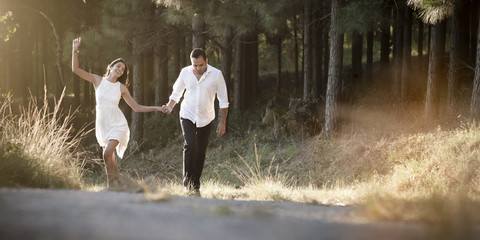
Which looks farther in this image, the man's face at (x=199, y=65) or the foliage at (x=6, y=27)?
the foliage at (x=6, y=27)

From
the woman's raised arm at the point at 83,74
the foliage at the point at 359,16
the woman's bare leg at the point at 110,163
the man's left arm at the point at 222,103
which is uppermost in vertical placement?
the foliage at the point at 359,16

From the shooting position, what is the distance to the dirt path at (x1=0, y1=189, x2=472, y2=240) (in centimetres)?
263

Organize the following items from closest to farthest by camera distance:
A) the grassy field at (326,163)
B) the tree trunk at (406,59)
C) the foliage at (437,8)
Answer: the grassy field at (326,163) → the foliage at (437,8) → the tree trunk at (406,59)

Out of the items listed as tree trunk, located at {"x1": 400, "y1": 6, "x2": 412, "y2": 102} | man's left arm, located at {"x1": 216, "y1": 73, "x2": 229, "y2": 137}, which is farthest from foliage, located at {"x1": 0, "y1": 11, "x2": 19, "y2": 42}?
tree trunk, located at {"x1": 400, "y1": 6, "x2": 412, "y2": 102}

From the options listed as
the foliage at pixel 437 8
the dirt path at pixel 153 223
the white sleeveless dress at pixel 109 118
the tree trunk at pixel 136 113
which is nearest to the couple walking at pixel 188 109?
the white sleeveless dress at pixel 109 118

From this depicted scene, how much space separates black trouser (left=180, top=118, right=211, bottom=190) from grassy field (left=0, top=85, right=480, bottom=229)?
24 centimetres

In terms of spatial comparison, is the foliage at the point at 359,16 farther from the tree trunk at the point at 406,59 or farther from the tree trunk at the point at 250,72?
the tree trunk at the point at 250,72

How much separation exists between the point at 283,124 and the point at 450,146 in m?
5.98

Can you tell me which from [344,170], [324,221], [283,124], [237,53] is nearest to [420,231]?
[324,221]

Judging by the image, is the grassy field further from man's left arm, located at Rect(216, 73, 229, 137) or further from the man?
man's left arm, located at Rect(216, 73, 229, 137)

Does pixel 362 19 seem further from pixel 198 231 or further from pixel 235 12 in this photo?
pixel 198 231

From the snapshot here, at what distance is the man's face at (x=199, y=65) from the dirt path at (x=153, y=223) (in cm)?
380

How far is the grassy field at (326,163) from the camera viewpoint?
5.09 meters

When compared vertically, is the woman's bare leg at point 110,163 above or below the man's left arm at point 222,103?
below
